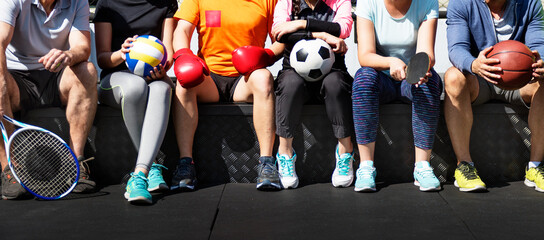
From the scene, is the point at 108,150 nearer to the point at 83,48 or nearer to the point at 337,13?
the point at 83,48

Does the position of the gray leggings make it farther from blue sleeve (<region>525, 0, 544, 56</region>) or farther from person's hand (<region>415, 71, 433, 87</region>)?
blue sleeve (<region>525, 0, 544, 56</region>)

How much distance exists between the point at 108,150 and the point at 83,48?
0.68 m

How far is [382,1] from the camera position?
402cm

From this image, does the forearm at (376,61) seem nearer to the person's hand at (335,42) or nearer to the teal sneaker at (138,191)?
the person's hand at (335,42)

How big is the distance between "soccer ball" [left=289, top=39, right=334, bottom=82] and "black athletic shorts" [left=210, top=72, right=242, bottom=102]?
0.51m

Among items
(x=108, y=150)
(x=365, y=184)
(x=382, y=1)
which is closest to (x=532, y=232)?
(x=365, y=184)

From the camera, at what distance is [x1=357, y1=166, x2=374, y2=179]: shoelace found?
3.85m

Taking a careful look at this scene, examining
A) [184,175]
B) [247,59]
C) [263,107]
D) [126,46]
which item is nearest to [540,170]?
[263,107]

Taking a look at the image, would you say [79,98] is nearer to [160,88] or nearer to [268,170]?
[160,88]

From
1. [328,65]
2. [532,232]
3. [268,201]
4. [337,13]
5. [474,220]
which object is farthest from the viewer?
[337,13]

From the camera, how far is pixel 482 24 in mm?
4004

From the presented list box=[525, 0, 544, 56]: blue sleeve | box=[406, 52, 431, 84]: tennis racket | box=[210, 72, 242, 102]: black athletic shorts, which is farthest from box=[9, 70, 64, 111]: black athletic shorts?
box=[525, 0, 544, 56]: blue sleeve

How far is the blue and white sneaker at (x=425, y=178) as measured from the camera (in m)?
3.79

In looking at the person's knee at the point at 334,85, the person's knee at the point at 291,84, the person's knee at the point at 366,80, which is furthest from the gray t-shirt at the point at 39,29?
the person's knee at the point at 366,80
